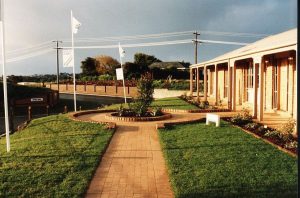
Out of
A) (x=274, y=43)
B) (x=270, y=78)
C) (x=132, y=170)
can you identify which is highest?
(x=274, y=43)

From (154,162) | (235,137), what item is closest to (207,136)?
(235,137)

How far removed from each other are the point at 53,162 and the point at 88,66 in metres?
67.7

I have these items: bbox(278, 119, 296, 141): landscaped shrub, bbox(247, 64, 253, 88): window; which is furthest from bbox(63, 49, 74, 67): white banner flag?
bbox(278, 119, 296, 141): landscaped shrub

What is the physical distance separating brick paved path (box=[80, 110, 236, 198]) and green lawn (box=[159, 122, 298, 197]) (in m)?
0.27

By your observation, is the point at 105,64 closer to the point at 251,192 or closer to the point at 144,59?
the point at 144,59

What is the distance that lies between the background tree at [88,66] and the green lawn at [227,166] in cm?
6486

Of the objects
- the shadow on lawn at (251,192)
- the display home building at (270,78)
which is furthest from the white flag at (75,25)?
the shadow on lawn at (251,192)

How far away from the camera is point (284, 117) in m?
15.2

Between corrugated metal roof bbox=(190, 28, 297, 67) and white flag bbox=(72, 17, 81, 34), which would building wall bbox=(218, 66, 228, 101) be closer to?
corrugated metal roof bbox=(190, 28, 297, 67)

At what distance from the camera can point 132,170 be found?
27.0 feet

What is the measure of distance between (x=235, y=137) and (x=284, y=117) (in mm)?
5269

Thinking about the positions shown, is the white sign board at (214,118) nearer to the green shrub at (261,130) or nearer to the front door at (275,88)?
the green shrub at (261,130)

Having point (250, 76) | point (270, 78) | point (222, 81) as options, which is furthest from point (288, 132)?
point (222, 81)

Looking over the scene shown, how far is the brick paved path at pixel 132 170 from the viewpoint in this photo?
6.88 m
